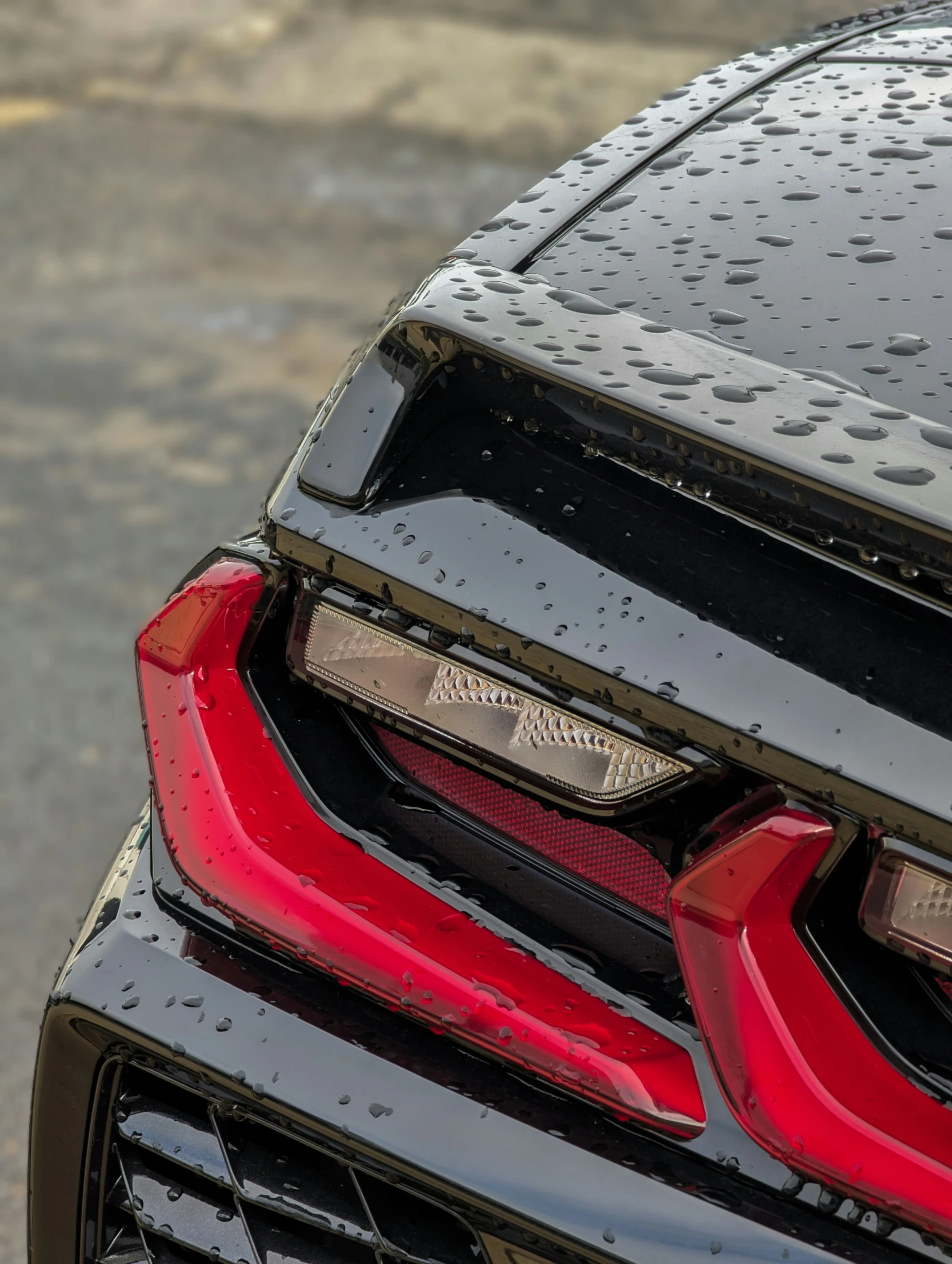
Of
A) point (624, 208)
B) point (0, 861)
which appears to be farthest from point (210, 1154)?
point (0, 861)

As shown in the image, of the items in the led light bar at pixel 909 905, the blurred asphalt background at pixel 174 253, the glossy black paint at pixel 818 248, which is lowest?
the blurred asphalt background at pixel 174 253

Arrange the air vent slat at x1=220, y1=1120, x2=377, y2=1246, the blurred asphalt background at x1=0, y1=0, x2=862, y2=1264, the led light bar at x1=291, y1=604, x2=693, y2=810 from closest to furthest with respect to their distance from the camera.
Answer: the led light bar at x1=291, y1=604, x2=693, y2=810 < the air vent slat at x1=220, y1=1120, x2=377, y2=1246 < the blurred asphalt background at x1=0, y1=0, x2=862, y2=1264

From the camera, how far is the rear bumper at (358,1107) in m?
1.12

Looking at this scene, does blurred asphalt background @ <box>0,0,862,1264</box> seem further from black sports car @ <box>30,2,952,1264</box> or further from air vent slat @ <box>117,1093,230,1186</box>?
black sports car @ <box>30,2,952,1264</box>

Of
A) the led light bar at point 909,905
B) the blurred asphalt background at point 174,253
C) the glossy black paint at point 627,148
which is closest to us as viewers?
the led light bar at point 909,905

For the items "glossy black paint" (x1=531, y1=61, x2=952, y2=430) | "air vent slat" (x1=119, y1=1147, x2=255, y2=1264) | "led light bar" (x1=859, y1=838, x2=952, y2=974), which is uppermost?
"glossy black paint" (x1=531, y1=61, x2=952, y2=430)

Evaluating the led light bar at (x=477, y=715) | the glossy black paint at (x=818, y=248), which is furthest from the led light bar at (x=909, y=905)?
the glossy black paint at (x=818, y=248)

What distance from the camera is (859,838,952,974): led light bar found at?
3.41ft

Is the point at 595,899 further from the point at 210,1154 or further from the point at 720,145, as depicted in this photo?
the point at 720,145

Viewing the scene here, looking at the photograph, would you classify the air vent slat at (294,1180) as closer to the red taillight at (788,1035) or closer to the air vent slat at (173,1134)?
the air vent slat at (173,1134)

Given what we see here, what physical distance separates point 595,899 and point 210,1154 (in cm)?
47

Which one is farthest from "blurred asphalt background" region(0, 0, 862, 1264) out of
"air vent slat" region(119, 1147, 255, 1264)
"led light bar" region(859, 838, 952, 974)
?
"led light bar" region(859, 838, 952, 974)

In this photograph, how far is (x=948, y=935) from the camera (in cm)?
106

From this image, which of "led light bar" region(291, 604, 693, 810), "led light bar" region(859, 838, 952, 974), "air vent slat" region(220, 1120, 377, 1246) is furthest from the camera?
"air vent slat" region(220, 1120, 377, 1246)
